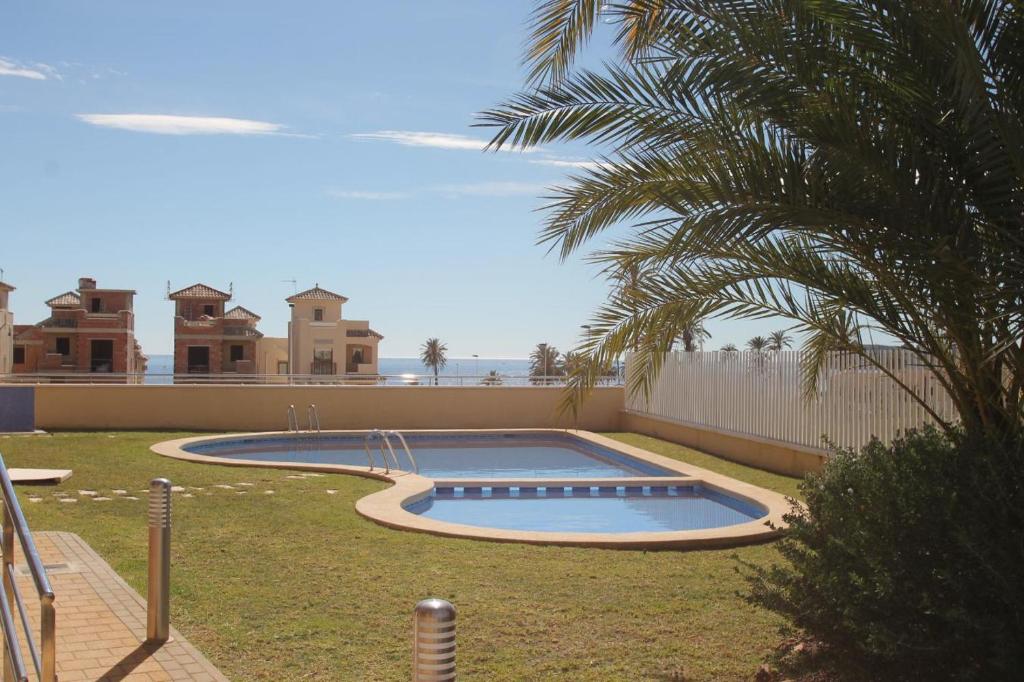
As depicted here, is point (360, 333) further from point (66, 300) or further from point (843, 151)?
point (843, 151)

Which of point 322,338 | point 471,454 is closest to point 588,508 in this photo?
point 471,454

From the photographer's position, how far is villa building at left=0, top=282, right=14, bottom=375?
3559 cm

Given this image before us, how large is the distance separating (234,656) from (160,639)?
0.46 metres

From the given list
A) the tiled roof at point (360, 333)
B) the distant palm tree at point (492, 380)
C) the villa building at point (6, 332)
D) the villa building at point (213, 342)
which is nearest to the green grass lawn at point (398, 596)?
the distant palm tree at point (492, 380)

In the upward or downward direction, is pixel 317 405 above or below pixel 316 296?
below

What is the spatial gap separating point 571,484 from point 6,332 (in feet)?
114

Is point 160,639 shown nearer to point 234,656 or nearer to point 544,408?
point 234,656

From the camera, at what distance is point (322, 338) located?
54469 millimetres

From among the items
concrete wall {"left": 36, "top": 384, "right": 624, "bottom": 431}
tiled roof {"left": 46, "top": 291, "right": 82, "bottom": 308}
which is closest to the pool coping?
concrete wall {"left": 36, "top": 384, "right": 624, "bottom": 431}

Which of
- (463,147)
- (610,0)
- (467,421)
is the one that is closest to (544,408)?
(467,421)

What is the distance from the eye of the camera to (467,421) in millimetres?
21984

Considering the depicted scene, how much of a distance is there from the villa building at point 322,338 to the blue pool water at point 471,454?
33604mm

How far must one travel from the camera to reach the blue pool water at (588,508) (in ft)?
38.3

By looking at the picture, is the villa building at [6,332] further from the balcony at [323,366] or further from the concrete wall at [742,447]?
the concrete wall at [742,447]
